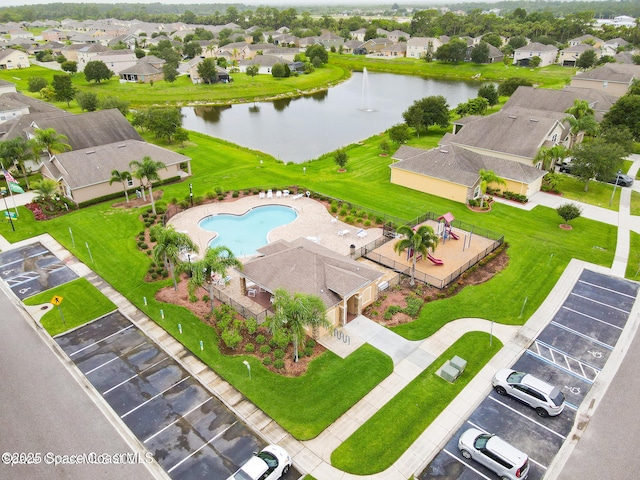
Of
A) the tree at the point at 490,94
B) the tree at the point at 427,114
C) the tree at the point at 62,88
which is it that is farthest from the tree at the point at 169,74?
the tree at the point at 490,94

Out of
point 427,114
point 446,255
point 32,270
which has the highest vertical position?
point 427,114

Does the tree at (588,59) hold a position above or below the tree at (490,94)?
above

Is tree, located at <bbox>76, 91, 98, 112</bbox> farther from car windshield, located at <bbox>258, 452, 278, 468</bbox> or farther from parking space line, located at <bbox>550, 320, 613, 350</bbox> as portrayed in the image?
parking space line, located at <bbox>550, 320, 613, 350</bbox>

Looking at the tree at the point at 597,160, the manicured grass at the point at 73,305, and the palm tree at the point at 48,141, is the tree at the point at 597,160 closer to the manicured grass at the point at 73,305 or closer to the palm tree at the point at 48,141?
the manicured grass at the point at 73,305

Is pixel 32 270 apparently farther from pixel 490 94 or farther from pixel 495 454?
pixel 490 94

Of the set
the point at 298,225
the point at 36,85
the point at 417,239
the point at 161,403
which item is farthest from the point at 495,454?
the point at 36,85

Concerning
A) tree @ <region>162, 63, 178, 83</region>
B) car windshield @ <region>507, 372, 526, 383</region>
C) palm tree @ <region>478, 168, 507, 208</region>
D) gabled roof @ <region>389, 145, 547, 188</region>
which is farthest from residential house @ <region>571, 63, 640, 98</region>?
tree @ <region>162, 63, 178, 83</region>

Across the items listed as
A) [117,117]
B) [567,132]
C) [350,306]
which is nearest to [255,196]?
[350,306]

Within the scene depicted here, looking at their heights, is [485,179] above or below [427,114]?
below
